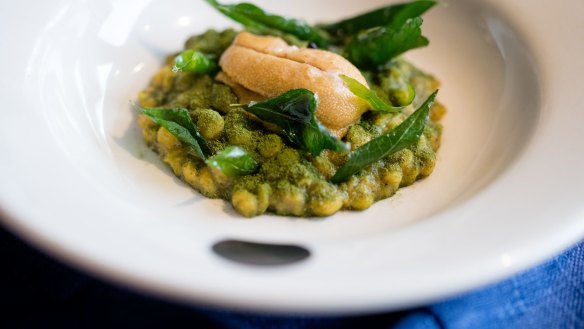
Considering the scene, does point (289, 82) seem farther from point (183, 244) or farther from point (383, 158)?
point (183, 244)

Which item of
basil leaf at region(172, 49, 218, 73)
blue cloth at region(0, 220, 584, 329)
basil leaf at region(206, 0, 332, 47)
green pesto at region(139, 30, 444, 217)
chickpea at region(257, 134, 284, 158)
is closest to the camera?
blue cloth at region(0, 220, 584, 329)

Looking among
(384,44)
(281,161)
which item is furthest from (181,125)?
(384,44)

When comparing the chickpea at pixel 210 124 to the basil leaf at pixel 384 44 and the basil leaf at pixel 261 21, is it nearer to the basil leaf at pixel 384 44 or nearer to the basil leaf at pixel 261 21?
the basil leaf at pixel 261 21

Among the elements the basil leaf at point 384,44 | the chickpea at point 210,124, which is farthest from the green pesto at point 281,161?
the basil leaf at point 384,44

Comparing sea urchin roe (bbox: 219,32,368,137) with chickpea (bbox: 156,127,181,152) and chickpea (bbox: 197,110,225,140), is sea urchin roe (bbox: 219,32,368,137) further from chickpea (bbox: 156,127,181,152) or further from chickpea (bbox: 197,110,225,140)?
chickpea (bbox: 156,127,181,152)

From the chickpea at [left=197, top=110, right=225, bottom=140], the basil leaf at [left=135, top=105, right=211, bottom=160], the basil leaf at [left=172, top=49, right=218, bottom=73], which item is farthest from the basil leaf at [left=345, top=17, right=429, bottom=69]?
the basil leaf at [left=135, top=105, right=211, bottom=160]
